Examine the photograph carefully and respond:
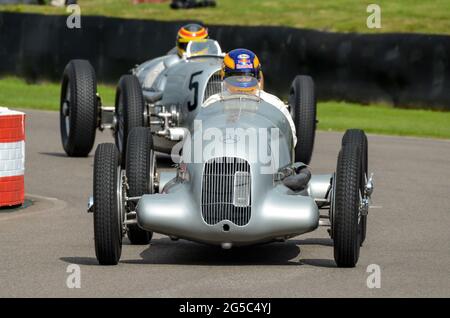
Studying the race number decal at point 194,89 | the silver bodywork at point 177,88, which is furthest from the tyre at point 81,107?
the race number decal at point 194,89

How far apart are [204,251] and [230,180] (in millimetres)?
1128

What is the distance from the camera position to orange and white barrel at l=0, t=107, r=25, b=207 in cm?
1251

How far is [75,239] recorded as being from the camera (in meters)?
11.0

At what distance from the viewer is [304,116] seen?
50.7 feet

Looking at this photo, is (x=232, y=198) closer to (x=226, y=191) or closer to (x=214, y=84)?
(x=226, y=191)

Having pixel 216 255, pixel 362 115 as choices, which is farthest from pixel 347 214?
pixel 362 115

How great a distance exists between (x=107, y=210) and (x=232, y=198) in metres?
0.85

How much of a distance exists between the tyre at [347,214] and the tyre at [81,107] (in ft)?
26.0

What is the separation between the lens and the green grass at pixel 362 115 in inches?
864

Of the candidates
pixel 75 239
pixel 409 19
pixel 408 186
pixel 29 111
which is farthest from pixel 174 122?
pixel 409 19

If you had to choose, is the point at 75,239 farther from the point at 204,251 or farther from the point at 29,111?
the point at 29,111

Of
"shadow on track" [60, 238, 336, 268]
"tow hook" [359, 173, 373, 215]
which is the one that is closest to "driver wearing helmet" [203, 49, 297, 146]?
"shadow on track" [60, 238, 336, 268]

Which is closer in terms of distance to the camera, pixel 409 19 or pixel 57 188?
pixel 57 188
